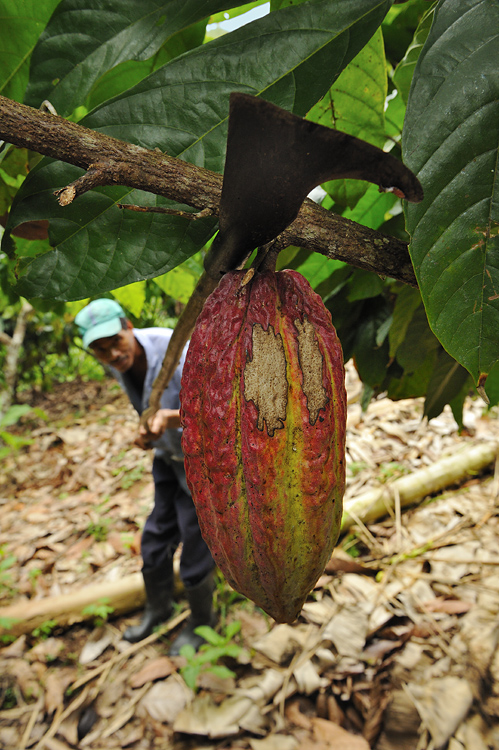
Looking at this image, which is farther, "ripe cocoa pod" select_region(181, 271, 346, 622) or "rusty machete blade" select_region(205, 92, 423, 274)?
"ripe cocoa pod" select_region(181, 271, 346, 622)

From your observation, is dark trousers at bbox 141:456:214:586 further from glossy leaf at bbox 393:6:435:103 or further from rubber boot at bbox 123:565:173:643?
glossy leaf at bbox 393:6:435:103

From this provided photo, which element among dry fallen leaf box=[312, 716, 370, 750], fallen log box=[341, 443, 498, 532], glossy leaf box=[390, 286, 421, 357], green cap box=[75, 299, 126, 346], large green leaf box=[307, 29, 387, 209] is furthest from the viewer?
fallen log box=[341, 443, 498, 532]

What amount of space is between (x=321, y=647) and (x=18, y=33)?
88.9 inches

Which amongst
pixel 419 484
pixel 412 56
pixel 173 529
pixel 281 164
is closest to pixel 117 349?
pixel 173 529

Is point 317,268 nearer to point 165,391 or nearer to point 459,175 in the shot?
point 459,175

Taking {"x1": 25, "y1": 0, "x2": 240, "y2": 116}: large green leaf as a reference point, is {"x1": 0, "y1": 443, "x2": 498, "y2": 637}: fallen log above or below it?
below

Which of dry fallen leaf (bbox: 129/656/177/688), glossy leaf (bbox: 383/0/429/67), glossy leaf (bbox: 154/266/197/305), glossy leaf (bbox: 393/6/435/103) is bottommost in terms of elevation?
dry fallen leaf (bbox: 129/656/177/688)

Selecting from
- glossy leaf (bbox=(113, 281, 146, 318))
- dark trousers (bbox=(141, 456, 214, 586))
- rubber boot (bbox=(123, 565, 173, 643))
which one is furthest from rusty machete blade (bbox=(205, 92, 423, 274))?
rubber boot (bbox=(123, 565, 173, 643))

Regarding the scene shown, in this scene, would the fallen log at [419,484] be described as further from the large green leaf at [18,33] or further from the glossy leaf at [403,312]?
the large green leaf at [18,33]

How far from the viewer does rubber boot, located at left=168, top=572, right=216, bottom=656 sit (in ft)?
8.69

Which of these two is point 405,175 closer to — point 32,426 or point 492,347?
point 492,347

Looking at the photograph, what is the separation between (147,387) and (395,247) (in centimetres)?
221

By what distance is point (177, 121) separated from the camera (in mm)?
513

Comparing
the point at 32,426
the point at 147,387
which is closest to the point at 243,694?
the point at 147,387
